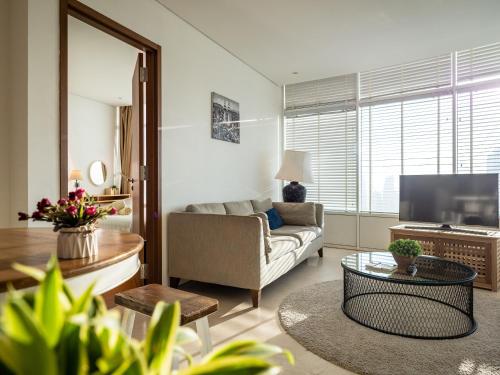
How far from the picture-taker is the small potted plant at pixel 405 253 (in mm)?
2373

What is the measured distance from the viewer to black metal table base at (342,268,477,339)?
7.09ft

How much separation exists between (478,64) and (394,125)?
1.21 m

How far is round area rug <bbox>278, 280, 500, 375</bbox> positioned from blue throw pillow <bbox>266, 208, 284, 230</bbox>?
156 centimetres

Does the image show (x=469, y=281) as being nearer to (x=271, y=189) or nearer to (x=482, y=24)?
(x=482, y=24)

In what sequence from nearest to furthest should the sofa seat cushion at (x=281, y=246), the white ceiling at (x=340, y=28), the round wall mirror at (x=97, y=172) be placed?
the sofa seat cushion at (x=281, y=246), the white ceiling at (x=340, y=28), the round wall mirror at (x=97, y=172)

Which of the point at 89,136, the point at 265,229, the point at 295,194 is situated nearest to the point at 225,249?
the point at 265,229

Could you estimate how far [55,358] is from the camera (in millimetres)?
345

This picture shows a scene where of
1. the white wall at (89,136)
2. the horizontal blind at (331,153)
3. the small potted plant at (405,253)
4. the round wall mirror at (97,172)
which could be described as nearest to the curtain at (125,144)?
the white wall at (89,136)

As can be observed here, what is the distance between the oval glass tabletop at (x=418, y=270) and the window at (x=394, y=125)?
213 centimetres

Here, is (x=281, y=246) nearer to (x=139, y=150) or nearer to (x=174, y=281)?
(x=174, y=281)

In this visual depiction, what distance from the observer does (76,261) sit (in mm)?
910

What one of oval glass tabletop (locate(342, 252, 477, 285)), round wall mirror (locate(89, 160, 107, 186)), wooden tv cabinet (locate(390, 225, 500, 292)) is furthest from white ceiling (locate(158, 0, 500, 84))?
round wall mirror (locate(89, 160, 107, 186))

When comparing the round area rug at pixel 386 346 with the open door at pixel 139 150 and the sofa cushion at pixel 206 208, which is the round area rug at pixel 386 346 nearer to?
the sofa cushion at pixel 206 208

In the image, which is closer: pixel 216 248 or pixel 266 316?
pixel 266 316
